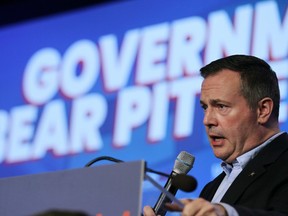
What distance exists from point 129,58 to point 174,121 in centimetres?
62

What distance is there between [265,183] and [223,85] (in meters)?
0.44

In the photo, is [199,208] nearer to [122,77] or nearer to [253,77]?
[253,77]

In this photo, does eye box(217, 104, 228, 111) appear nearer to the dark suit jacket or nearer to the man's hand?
the dark suit jacket

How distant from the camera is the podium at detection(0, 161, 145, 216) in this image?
6.01ft

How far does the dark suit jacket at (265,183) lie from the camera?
7.52 ft

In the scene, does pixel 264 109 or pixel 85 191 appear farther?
pixel 264 109

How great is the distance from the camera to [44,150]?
4551mm

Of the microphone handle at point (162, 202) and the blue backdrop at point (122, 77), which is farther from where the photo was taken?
the blue backdrop at point (122, 77)

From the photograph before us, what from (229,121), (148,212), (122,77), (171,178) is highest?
(122,77)

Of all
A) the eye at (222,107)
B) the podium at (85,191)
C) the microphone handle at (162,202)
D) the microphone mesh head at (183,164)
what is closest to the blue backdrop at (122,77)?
the eye at (222,107)

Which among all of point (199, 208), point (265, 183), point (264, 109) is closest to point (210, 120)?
point (264, 109)

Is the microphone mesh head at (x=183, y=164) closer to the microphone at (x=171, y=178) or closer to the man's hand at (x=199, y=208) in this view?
the microphone at (x=171, y=178)

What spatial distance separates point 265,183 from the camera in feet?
7.85

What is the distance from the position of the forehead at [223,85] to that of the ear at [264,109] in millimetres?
109
